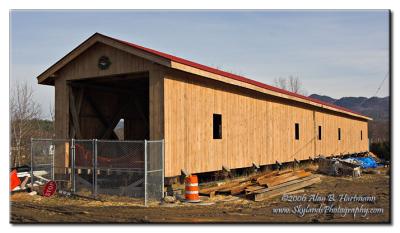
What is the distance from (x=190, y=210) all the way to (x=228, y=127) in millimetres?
7596

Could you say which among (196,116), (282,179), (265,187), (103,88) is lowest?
(265,187)

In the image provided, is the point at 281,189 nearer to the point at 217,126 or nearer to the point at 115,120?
the point at 217,126

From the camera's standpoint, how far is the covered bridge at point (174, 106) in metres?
15.5

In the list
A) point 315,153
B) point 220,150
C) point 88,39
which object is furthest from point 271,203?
point 315,153

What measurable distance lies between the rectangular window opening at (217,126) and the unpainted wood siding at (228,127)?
29 centimetres

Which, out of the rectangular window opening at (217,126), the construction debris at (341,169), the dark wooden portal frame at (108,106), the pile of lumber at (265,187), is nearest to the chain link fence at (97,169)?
Result: the dark wooden portal frame at (108,106)

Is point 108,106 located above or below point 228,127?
above

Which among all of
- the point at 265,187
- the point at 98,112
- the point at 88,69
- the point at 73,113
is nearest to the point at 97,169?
the point at 73,113

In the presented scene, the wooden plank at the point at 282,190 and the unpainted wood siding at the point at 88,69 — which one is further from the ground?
the unpainted wood siding at the point at 88,69

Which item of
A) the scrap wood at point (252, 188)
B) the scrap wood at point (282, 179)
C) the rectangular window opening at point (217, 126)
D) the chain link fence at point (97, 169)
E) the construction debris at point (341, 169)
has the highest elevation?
the rectangular window opening at point (217, 126)

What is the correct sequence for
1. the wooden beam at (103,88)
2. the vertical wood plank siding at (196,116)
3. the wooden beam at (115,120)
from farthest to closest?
the wooden beam at (115,120)
the wooden beam at (103,88)
the vertical wood plank siding at (196,116)

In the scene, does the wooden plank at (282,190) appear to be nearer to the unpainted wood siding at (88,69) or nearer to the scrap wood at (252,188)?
the scrap wood at (252,188)

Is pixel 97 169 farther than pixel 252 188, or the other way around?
pixel 252 188

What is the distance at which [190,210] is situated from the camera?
12.4 meters
